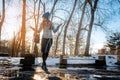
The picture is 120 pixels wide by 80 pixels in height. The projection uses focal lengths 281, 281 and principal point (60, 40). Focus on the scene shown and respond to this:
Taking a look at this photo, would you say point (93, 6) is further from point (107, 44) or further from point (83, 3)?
point (107, 44)

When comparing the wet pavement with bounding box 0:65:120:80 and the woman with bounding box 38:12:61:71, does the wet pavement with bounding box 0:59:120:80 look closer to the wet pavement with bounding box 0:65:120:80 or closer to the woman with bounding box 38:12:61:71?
the wet pavement with bounding box 0:65:120:80

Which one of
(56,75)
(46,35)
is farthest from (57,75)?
(46,35)

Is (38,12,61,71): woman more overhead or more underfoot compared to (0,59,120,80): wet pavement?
more overhead

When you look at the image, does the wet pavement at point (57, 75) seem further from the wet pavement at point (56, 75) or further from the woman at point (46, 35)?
the woman at point (46, 35)

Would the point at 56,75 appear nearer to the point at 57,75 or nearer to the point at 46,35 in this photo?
the point at 57,75

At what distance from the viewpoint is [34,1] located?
116ft

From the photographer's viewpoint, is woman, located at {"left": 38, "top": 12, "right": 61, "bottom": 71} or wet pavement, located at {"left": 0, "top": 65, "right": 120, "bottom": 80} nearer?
wet pavement, located at {"left": 0, "top": 65, "right": 120, "bottom": 80}

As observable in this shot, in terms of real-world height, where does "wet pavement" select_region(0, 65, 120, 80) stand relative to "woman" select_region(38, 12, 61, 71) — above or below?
below

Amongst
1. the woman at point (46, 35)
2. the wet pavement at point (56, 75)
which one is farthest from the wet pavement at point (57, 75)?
the woman at point (46, 35)

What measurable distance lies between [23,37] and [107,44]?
28.5 m

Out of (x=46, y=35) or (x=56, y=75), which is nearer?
(x=56, y=75)

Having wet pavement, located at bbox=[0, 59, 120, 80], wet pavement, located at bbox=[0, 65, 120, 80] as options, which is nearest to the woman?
wet pavement, located at bbox=[0, 59, 120, 80]

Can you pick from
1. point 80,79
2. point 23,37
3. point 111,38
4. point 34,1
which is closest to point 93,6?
point 23,37

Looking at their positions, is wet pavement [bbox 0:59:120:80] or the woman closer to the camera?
wet pavement [bbox 0:59:120:80]
